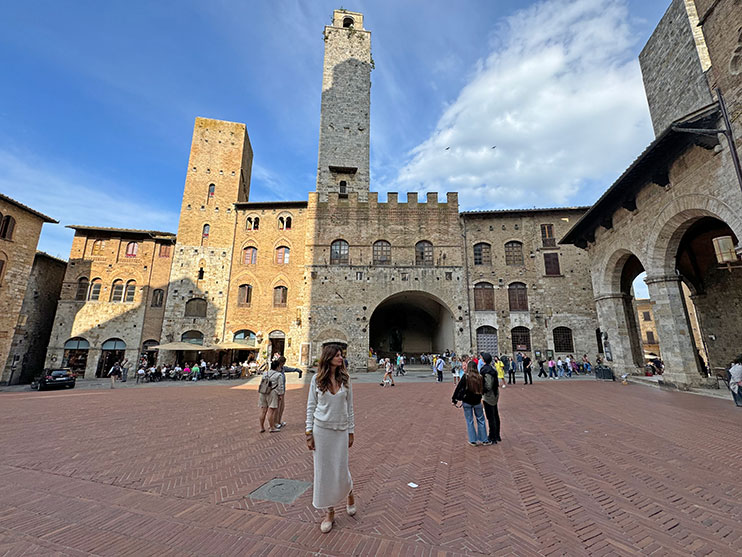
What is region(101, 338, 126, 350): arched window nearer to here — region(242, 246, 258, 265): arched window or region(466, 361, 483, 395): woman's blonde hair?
region(242, 246, 258, 265): arched window

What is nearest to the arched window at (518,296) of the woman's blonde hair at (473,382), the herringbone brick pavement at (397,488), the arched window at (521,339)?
the arched window at (521,339)

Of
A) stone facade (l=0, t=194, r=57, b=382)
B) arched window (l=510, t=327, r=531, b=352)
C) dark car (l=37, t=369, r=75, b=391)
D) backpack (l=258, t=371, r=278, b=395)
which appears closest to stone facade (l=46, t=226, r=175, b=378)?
stone facade (l=0, t=194, r=57, b=382)

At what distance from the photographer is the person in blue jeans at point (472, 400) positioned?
5340mm

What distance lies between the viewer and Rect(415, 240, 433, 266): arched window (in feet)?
72.7

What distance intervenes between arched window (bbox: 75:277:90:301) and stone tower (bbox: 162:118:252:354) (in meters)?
5.91

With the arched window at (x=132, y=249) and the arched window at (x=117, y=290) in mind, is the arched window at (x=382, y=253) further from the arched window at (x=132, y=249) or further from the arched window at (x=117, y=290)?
the arched window at (x=117, y=290)

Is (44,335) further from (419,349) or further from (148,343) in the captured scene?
(419,349)

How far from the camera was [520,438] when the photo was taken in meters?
5.84

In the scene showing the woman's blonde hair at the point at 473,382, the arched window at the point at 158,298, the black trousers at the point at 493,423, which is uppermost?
the arched window at the point at 158,298

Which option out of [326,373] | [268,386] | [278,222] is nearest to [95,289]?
[278,222]

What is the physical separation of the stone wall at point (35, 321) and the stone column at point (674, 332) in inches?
1339

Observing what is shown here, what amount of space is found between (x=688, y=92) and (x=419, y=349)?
2309cm

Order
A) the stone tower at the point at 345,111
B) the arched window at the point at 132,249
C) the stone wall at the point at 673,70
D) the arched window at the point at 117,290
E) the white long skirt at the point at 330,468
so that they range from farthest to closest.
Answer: the stone tower at the point at 345,111, the arched window at the point at 132,249, the arched window at the point at 117,290, the stone wall at the point at 673,70, the white long skirt at the point at 330,468

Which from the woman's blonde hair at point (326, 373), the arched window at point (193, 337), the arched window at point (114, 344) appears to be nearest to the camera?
the woman's blonde hair at point (326, 373)
